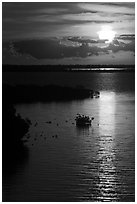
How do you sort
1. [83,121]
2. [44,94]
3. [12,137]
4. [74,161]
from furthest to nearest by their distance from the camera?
[44,94] → [83,121] → [12,137] → [74,161]

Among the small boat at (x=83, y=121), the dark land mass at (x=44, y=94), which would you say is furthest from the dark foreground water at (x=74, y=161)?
the dark land mass at (x=44, y=94)

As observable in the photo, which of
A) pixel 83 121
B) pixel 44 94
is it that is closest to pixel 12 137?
pixel 83 121

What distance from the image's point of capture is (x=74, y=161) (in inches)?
396

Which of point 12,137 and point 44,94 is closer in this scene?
point 12,137

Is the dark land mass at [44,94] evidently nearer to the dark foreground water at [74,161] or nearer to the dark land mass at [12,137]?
the dark foreground water at [74,161]

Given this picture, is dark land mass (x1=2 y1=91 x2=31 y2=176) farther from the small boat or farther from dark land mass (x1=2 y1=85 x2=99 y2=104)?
dark land mass (x1=2 y1=85 x2=99 y2=104)

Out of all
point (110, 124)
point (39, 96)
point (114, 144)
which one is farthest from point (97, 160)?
point (39, 96)

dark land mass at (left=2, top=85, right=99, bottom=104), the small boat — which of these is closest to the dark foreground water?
the small boat

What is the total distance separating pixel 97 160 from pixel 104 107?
9.45 metres

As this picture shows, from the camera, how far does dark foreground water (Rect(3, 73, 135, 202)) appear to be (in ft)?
24.8

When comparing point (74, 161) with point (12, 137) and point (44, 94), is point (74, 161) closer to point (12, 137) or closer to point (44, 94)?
point (12, 137)

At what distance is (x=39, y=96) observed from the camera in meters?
22.2

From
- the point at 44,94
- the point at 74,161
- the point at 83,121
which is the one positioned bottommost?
the point at 74,161

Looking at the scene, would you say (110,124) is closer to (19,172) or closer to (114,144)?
(114,144)
